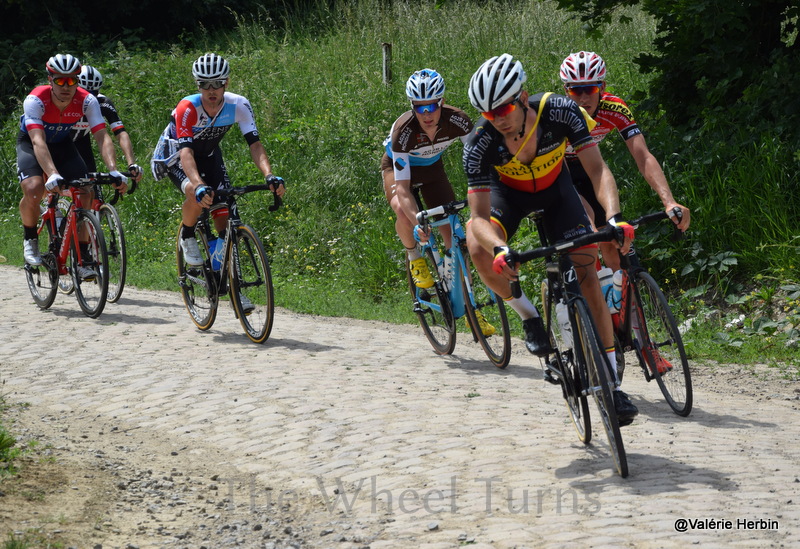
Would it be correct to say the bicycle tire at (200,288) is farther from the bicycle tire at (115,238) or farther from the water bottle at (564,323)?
the water bottle at (564,323)

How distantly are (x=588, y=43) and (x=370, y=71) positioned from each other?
3.79 metres

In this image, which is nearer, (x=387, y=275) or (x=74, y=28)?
(x=387, y=275)

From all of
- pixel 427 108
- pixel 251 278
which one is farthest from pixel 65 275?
pixel 427 108

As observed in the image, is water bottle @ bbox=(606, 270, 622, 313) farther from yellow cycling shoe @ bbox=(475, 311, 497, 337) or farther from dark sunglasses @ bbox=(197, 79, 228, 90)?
dark sunglasses @ bbox=(197, 79, 228, 90)

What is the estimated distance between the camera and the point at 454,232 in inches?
307

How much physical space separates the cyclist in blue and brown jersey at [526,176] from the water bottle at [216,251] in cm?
364

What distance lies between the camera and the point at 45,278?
11.1m

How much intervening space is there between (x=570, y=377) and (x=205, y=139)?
4698 mm

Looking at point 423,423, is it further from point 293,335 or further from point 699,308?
point 699,308

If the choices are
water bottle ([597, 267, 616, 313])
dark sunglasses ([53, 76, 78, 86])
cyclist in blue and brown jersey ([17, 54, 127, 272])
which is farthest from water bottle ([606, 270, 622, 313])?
dark sunglasses ([53, 76, 78, 86])

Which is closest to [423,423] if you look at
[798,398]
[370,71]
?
[798,398]

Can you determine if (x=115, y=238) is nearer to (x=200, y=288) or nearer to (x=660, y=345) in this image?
(x=200, y=288)

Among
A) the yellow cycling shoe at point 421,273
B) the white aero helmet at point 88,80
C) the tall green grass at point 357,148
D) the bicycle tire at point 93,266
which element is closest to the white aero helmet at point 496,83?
the yellow cycling shoe at point 421,273

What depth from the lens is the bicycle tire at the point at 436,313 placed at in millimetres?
8141
